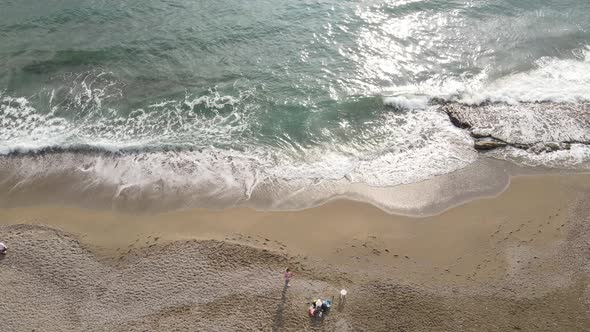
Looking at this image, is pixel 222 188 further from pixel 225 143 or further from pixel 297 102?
pixel 297 102

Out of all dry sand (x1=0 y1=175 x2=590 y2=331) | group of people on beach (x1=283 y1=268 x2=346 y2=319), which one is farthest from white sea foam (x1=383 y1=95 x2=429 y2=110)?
group of people on beach (x1=283 y1=268 x2=346 y2=319)

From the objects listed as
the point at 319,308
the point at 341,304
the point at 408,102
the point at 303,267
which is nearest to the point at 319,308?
the point at 319,308

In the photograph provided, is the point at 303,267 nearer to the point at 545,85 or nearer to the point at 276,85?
the point at 276,85

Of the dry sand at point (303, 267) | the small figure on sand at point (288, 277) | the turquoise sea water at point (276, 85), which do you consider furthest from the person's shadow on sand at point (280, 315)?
the turquoise sea water at point (276, 85)

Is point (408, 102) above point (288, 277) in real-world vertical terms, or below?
above

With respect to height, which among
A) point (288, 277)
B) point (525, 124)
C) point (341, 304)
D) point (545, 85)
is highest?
point (545, 85)

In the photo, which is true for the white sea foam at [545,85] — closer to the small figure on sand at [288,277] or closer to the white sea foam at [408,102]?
the white sea foam at [408,102]
